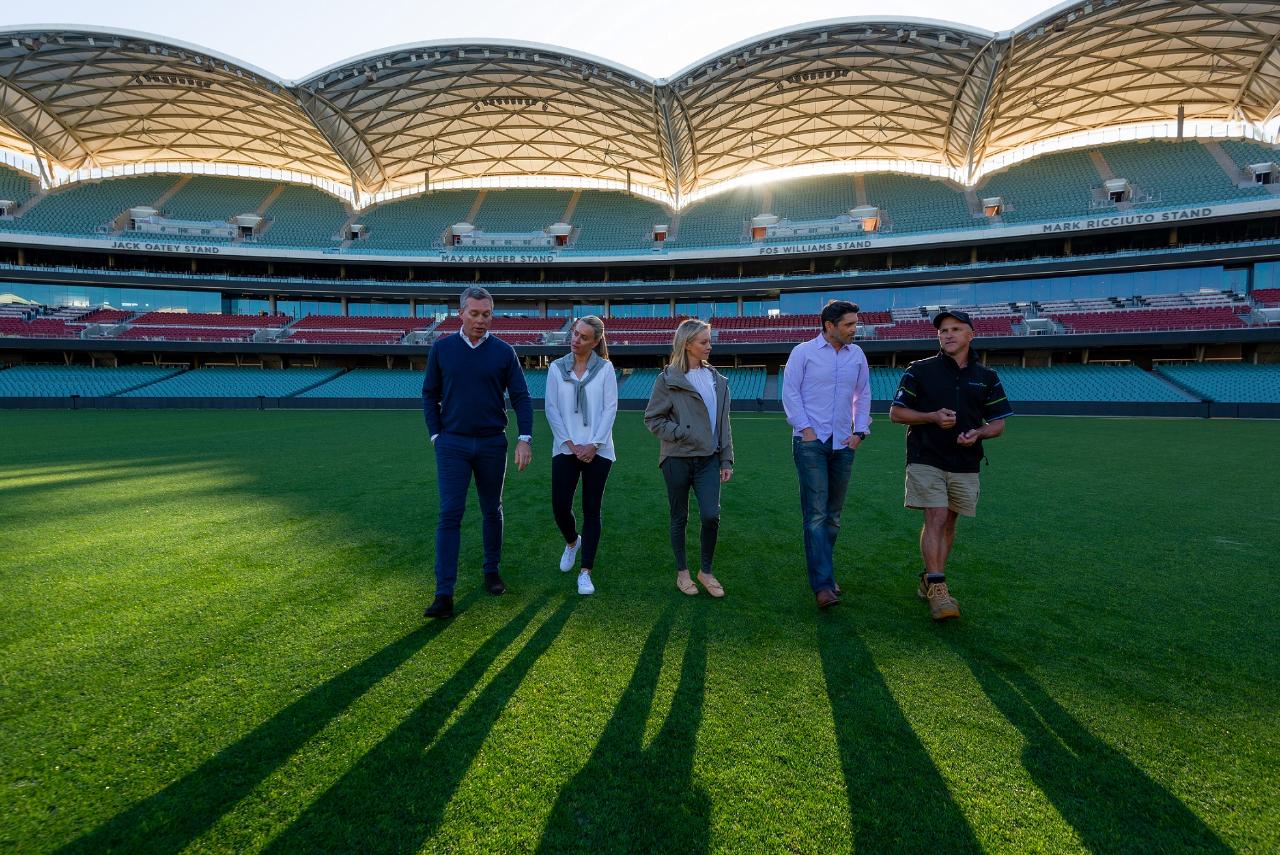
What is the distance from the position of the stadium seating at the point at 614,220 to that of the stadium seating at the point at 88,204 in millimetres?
33122

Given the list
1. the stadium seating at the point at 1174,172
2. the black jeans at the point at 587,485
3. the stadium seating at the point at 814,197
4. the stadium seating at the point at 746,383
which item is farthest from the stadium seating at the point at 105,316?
the stadium seating at the point at 1174,172

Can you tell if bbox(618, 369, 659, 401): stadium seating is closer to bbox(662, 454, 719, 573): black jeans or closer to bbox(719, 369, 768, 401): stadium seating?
bbox(719, 369, 768, 401): stadium seating

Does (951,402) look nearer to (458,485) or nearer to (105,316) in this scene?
(458,485)

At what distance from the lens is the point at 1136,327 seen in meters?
28.1

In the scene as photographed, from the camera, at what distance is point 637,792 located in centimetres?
201

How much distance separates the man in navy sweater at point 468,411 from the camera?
12.1 ft

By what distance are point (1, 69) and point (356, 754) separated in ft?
162

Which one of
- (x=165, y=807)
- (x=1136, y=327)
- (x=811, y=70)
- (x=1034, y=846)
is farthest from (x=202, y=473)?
(x=1136, y=327)

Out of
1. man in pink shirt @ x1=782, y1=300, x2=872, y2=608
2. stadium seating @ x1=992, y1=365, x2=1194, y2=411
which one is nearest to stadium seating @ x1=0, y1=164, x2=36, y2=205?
man in pink shirt @ x1=782, y1=300, x2=872, y2=608

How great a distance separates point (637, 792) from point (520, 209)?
4787 cm

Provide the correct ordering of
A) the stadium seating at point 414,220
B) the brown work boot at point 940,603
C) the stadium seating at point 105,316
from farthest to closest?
1. the stadium seating at point 414,220
2. the stadium seating at point 105,316
3. the brown work boot at point 940,603

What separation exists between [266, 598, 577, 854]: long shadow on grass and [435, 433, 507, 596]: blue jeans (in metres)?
0.89

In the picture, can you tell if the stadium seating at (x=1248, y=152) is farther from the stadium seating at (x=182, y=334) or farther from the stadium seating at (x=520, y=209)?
the stadium seating at (x=182, y=334)

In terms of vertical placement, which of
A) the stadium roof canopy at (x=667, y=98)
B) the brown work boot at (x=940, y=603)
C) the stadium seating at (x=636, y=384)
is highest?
the stadium roof canopy at (x=667, y=98)
